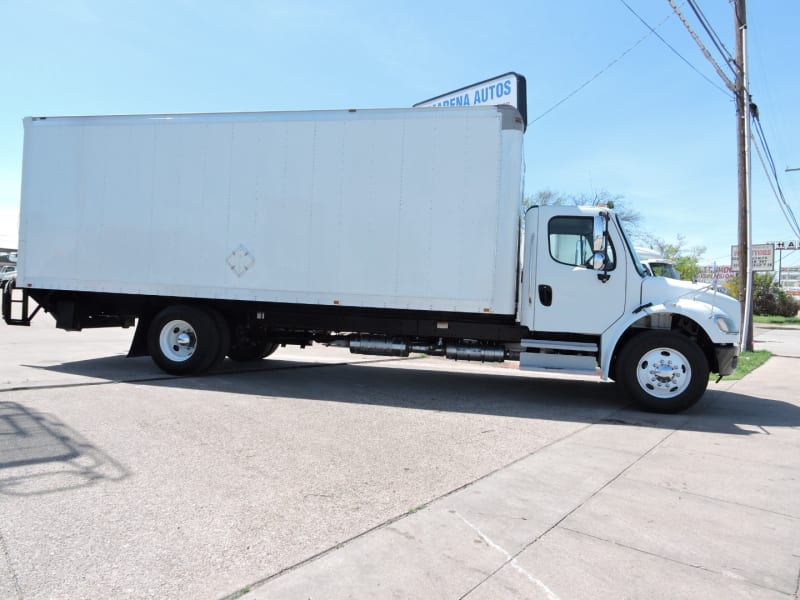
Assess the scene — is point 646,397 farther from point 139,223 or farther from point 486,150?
point 139,223

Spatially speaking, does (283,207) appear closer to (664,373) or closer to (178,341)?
(178,341)

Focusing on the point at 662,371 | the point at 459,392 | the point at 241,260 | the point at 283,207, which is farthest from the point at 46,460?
the point at 662,371

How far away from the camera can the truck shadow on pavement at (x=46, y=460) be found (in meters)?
3.81

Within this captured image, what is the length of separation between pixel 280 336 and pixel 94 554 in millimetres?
6062

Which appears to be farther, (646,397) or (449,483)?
(646,397)

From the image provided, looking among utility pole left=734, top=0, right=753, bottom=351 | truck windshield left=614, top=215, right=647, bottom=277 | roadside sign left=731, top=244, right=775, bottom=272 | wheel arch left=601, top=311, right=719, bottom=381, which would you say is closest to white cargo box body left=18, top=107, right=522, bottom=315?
truck windshield left=614, top=215, right=647, bottom=277

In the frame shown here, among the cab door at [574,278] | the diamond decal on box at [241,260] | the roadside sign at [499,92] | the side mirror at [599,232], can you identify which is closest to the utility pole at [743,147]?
the roadside sign at [499,92]

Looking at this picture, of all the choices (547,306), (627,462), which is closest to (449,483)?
(627,462)

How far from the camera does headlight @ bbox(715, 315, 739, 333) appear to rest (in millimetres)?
6895

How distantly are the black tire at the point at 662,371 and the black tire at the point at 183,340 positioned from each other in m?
5.83

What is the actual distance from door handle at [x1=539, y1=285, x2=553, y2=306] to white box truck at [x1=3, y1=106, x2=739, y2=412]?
0.04m

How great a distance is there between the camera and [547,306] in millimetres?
7457

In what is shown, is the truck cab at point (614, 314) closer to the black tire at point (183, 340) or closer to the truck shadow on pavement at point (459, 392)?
the truck shadow on pavement at point (459, 392)

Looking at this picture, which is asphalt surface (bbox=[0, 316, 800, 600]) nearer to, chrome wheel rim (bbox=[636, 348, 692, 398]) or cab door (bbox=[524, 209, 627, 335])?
chrome wheel rim (bbox=[636, 348, 692, 398])
